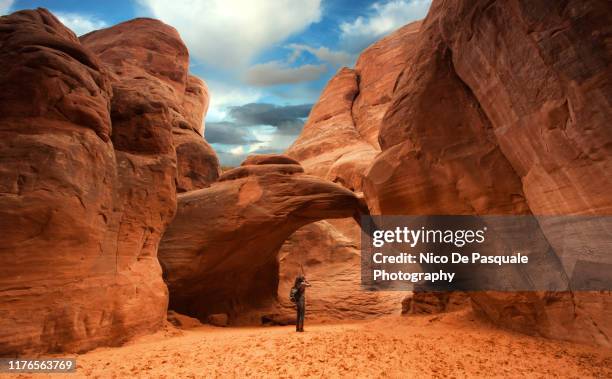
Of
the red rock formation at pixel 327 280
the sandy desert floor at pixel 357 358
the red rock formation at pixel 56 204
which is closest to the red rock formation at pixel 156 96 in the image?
the red rock formation at pixel 56 204

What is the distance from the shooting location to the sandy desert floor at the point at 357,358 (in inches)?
185

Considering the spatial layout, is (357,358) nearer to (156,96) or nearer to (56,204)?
(56,204)

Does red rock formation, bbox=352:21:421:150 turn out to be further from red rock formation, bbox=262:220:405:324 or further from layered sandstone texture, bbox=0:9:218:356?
layered sandstone texture, bbox=0:9:218:356

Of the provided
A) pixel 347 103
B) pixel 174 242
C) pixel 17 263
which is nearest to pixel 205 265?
pixel 174 242

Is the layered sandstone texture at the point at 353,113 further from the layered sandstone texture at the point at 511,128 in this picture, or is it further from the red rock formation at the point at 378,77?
the layered sandstone texture at the point at 511,128

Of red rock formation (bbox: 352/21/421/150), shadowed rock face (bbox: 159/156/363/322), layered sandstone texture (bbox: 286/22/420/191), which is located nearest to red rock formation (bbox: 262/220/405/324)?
shadowed rock face (bbox: 159/156/363/322)

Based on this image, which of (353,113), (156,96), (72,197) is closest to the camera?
(72,197)

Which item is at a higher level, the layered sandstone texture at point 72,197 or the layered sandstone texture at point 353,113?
the layered sandstone texture at point 353,113
